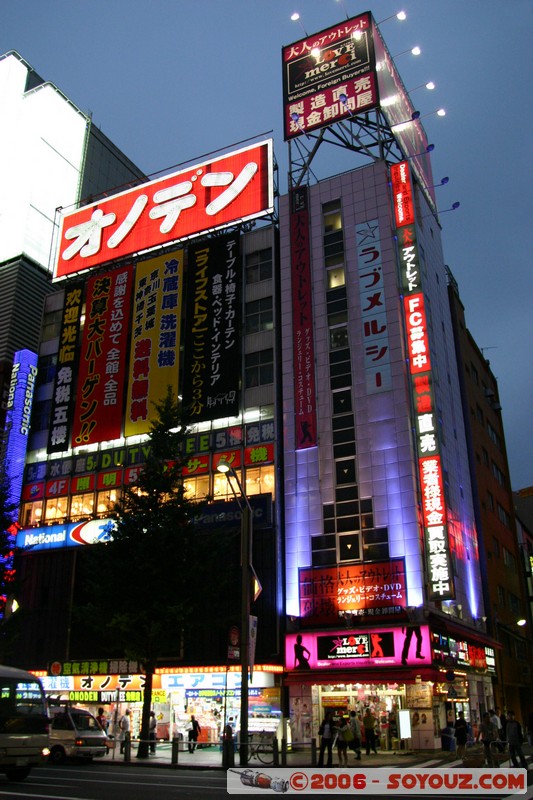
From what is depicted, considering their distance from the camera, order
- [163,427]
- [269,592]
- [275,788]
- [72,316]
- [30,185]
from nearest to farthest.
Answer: [275,788] → [163,427] → [269,592] → [72,316] → [30,185]

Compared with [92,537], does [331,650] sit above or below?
below

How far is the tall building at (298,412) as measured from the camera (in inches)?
1293

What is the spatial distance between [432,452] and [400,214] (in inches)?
536

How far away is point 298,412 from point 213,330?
8.11m

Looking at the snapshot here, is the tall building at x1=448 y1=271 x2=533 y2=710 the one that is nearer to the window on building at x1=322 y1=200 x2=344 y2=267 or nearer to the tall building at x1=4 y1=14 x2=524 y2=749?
the tall building at x1=4 y1=14 x2=524 y2=749

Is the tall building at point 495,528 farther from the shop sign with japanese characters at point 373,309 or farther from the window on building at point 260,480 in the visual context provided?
the window on building at point 260,480

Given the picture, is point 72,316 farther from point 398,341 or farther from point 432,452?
point 432,452

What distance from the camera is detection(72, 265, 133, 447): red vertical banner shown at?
143 feet

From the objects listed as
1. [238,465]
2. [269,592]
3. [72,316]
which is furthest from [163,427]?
[72,316]

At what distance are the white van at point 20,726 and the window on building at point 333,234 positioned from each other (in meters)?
28.4

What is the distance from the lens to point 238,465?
3862 centimetres

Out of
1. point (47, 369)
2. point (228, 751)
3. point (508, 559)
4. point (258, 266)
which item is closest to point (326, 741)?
point (228, 751)

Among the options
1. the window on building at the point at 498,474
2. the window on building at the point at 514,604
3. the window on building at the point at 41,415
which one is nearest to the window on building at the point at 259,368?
the window on building at the point at 41,415

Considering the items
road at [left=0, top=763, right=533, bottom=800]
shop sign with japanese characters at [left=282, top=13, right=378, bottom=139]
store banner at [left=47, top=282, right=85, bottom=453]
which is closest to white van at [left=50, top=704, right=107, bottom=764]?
road at [left=0, top=763, right=533, bottom=800]
